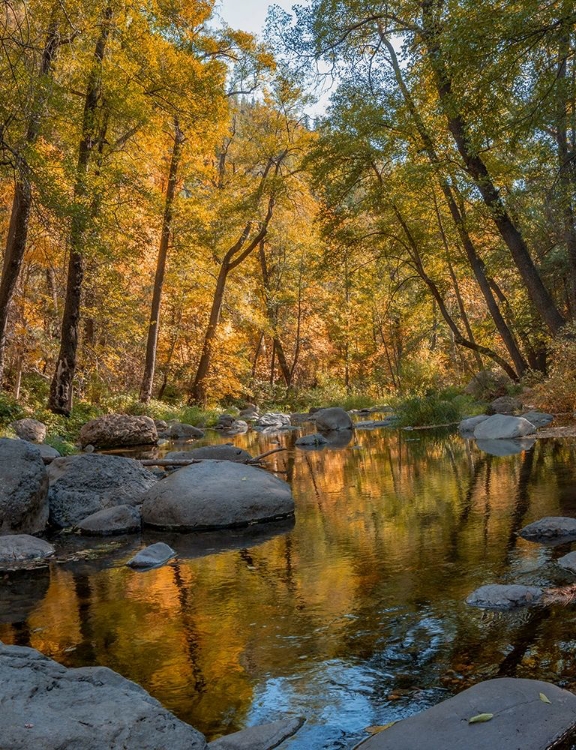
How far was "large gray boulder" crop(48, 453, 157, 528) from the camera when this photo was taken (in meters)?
7.28

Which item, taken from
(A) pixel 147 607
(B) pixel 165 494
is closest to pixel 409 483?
(B) pixel 165 494

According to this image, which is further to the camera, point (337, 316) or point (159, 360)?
point (337, 316)

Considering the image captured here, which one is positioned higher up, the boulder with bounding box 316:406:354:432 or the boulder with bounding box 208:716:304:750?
the boulder with bounding box 316:406:354:432

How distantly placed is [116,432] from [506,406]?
28.6 ft

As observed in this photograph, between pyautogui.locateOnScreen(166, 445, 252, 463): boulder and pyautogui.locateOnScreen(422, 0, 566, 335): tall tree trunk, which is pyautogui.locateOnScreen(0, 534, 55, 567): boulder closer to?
pyautogui.locateOnScreen(166, 445, 252, 463): boulder

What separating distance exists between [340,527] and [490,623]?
263 centimetres

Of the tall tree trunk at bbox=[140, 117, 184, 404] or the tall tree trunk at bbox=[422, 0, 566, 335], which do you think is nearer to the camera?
the tall tree trunk at bbox=[422, 0, 566, 335]

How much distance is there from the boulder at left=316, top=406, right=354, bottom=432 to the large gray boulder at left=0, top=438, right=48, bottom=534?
11530mm

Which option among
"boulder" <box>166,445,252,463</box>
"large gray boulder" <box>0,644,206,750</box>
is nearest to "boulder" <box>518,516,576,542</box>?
"large gray boulder" <box>0,644,206,750</box>

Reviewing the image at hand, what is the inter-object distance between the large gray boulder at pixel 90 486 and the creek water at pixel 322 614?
1.02 meters

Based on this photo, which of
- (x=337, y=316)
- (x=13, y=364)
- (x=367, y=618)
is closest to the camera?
(x=367, y=618)

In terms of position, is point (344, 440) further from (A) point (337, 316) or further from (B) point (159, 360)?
(A) point (337, 316)

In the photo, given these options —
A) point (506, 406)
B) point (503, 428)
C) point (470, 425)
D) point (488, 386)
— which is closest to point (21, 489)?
point (503, 428)

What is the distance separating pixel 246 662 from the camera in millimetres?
3240
